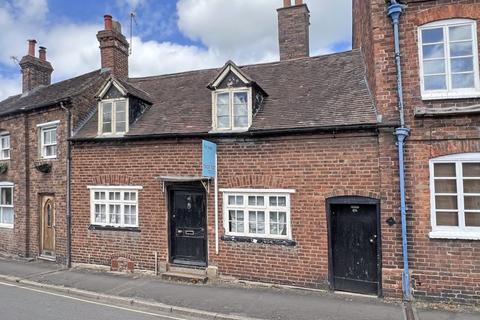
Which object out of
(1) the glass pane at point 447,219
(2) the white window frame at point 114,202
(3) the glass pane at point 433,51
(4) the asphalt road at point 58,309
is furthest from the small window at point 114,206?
(3) the glass pane at point 433,51

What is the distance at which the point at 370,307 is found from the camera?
25.6ft

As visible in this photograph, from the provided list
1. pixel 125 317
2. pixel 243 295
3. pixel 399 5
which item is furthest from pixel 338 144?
pixel 125 317

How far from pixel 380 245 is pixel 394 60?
13.8 ft

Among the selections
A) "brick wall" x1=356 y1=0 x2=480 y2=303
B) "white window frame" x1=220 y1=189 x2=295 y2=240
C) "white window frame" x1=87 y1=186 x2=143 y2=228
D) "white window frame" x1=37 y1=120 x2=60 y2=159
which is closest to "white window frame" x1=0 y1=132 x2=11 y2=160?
"white window frame" x1=37 y1=120 x2=60 y2=159

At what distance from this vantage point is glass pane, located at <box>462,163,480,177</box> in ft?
25.7

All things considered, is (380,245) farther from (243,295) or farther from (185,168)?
(185,168)

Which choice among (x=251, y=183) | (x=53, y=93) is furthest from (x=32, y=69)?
(x=251, y=183)

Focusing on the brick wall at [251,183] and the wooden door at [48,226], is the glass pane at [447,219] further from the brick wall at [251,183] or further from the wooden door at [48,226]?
the wooden door at [48,226]

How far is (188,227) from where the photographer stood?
35.0 feet

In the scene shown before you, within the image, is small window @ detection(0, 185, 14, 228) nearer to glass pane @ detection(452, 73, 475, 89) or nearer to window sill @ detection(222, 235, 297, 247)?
window sill @ detection(222, 235, 297, 247)

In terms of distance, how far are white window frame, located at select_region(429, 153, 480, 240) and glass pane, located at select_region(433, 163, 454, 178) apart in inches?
3.0

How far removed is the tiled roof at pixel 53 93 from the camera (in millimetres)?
13062

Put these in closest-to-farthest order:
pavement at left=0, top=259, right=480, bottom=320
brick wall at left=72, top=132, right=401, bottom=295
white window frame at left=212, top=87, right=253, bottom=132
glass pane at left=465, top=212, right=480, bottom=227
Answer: pavement at left=0, top=259, right=480, bottom=320 → glass pane at left=465, top=212, right=480, bottom=227 → brick wall at left=72, top=132, right=401, bottom=295 → white window frame at left=212, top=87, right=253, bottom=132

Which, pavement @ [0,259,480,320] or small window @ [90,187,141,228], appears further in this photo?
small window @ [90,187,141,228]
